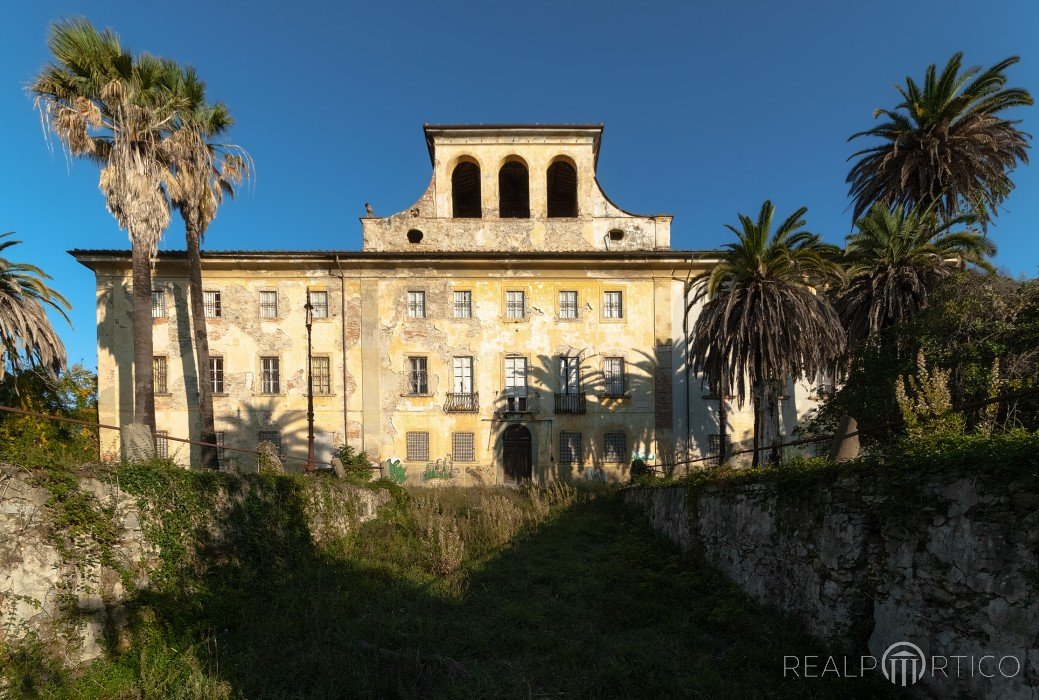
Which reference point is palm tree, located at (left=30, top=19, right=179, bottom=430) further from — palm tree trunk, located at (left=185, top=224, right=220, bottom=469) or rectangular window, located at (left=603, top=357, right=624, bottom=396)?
rectangular window, located at (left=603, top=357, right=624, bottom=396)

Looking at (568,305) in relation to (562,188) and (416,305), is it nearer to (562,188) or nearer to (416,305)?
(416,305)

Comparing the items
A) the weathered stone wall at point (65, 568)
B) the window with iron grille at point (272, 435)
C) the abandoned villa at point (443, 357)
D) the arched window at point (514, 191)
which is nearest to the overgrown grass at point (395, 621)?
the weathered stone wall at point (65, 568)

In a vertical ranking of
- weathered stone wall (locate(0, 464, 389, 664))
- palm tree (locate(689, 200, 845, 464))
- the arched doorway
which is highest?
palm tree (locate(689, 200, 845, 464))

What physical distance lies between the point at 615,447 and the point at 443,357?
9.31 m

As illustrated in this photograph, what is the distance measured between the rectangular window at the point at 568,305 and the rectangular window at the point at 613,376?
2.80 meters

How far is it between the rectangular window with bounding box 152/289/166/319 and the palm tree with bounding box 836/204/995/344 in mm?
28016

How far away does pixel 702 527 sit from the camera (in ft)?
31.3

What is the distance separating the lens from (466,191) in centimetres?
3036

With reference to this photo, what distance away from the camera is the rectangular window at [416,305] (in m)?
24.3

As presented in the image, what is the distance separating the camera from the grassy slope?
19.3ft

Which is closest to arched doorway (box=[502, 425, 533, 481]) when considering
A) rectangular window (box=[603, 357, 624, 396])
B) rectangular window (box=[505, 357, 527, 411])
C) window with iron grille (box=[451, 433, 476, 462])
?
rectangular window (box=[505, 357, 527, 411])

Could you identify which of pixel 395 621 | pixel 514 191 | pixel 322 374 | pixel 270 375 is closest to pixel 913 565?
pixel 395 621

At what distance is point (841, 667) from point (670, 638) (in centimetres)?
212

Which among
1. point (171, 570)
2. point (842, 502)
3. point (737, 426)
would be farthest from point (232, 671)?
point (737, 426)
